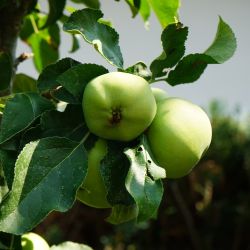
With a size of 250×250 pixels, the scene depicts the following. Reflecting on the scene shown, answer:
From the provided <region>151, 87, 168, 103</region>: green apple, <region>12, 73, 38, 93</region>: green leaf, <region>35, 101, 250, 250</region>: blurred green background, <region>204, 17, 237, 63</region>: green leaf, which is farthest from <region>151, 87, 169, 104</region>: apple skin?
<region>35, 101, 250, 250</region>: blurred green background

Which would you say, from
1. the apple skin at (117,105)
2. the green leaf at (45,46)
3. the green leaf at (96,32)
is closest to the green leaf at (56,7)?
the green leaf at (45,46)

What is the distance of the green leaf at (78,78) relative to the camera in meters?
0.79

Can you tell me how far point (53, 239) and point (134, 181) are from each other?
243 centimetres

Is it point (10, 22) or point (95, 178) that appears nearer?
point (95, 178)

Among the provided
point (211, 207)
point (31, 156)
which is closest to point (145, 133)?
point (31, 156)

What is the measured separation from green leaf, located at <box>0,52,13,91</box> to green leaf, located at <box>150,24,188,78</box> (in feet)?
0.93

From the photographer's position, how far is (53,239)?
10.0 ft

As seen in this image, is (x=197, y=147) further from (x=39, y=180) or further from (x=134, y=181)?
(x=39, y=180)

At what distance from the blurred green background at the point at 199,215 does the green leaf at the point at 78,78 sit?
2613mm

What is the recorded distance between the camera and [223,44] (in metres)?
0.90

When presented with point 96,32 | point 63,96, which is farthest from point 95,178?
point 96,32

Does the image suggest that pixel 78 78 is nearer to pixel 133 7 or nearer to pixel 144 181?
pixel 144 181

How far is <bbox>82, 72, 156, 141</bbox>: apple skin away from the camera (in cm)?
76

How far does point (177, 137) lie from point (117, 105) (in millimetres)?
107
